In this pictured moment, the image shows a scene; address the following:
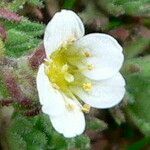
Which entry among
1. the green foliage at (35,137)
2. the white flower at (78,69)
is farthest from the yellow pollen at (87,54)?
the green foliage at (35,137)

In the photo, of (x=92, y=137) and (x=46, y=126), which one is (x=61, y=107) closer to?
(x=46, y=126)

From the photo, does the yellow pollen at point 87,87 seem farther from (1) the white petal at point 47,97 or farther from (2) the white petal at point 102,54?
(1) the white petal at point 47,97

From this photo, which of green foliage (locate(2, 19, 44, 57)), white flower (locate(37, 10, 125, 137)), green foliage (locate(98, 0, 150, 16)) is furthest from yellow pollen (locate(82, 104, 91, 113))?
green foliage (locate(98, 0, 150, 16))

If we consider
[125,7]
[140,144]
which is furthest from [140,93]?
[125,7]

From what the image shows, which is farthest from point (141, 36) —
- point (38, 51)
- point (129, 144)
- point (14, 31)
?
point (38, 51)

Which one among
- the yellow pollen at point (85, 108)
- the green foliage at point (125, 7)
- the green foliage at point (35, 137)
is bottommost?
the green foliage at point (35, 137)

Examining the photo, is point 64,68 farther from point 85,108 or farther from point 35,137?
point 35,137

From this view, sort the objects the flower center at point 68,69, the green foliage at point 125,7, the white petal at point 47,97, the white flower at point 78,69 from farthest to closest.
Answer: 1. the green foliage at point 125,7
2. the flower center at point 68,69
3. the white flower at point 78,69
4. the white petal at point 47,97

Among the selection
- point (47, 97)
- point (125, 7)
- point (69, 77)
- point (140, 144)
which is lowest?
point (140, 144)
